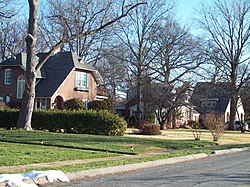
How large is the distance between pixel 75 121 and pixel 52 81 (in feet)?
45.4

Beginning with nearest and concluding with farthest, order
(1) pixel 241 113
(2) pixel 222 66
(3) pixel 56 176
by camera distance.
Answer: (3) pixel 56 176 → (2) pixel 222 66 → (1) pixel 241 113

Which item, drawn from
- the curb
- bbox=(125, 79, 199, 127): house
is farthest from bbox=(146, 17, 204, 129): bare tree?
the curb

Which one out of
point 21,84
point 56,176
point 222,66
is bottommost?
point 56,176

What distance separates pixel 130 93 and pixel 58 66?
21750mm

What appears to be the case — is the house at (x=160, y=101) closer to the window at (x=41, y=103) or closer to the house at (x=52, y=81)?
the house at (x=52, y=81)

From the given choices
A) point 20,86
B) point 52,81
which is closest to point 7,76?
point 20,86

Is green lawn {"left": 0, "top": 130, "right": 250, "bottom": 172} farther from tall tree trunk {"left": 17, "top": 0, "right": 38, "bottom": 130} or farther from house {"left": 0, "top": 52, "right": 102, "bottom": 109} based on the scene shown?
house {"left": 0, "top": 52, "right": 102, "bottom": 109}

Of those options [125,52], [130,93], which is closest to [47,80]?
[125,52]

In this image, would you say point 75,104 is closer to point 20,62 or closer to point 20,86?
point 20,86

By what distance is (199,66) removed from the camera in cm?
5084

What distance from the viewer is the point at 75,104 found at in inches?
1673

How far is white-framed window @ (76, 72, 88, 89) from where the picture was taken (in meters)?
45.6

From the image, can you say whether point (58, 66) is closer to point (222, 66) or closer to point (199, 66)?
point (199, 66)

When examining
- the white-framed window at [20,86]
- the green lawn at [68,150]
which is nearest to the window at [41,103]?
the white-framed window at [20,86]
